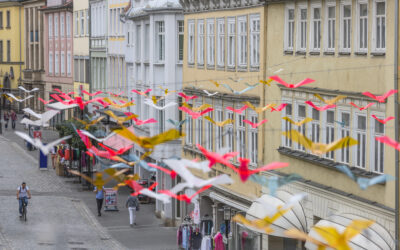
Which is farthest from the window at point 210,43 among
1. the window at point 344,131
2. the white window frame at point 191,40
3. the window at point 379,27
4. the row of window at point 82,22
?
the row of window at point 82,22

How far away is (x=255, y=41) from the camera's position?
31.1m

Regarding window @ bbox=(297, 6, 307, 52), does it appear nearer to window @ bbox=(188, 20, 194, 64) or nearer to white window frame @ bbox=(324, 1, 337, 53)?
white window frame @ bbox=(324, 1, 337, 53)

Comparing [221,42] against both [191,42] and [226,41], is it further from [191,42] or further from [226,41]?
[191,42]

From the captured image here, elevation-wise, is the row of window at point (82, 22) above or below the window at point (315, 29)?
above

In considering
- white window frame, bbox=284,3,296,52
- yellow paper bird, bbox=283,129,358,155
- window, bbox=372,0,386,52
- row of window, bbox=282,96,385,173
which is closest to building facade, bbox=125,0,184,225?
white window frame, bbox=284,3,296,52

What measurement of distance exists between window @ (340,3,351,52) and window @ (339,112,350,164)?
1.57 m

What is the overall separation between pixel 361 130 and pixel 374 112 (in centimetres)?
88

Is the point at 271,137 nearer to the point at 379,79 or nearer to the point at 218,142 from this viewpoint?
the point at 218,142

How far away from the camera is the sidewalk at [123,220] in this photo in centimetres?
3625

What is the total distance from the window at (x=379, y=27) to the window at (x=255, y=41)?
7.74 metres

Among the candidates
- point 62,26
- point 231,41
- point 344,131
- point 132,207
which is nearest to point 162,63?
point 132,207

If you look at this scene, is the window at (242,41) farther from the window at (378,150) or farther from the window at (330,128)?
the window at (378,150)

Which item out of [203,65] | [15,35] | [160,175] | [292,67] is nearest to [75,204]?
[160,175]

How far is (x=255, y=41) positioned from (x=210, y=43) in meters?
4.49
